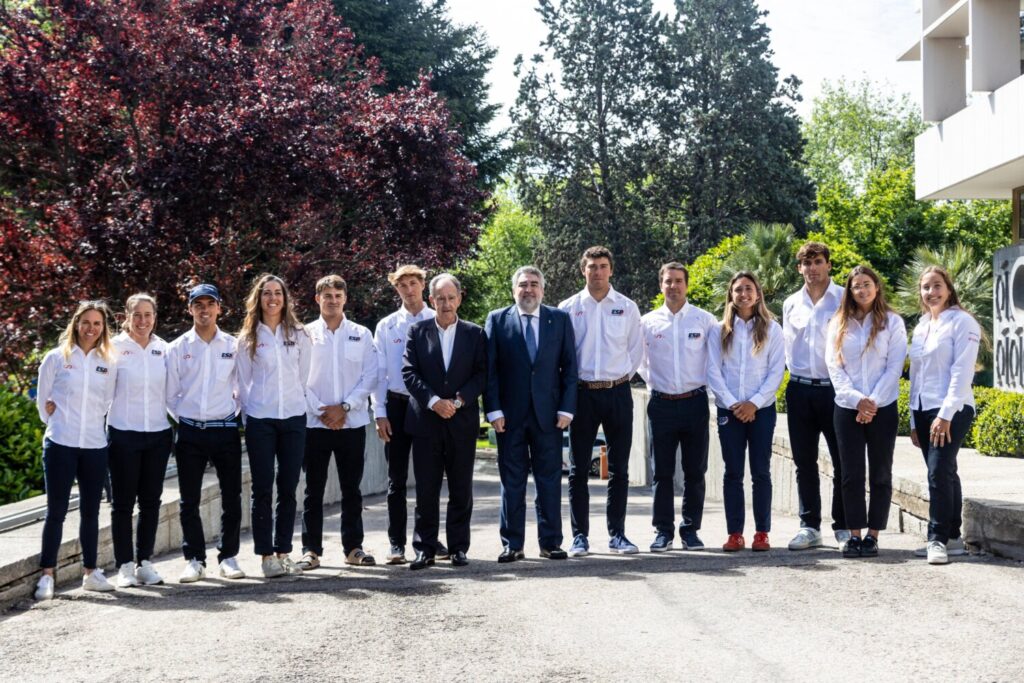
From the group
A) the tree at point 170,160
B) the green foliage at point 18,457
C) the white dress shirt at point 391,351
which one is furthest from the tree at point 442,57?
the white dress shirt at point 391,351

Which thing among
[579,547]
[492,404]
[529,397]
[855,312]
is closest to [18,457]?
[492,404]

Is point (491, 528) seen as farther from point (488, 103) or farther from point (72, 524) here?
point (488, 103)

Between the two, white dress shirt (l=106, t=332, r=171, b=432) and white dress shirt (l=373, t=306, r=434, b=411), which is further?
white dress shirt (l=373, t=306, r=434, b=411)

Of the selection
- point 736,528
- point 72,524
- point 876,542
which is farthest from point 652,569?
point 72,524

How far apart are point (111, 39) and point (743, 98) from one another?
115ft

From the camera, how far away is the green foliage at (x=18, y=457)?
1120 cm

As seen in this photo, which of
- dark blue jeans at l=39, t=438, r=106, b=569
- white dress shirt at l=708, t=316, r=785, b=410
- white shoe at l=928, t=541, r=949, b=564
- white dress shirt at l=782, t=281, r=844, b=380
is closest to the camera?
dark blue jeans at l=39, t=438, r=106, b=569

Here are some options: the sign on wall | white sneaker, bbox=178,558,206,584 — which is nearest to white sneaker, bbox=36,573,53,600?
white sneaker, bbox=178,558,206,584

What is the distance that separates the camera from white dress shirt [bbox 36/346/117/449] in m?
7.79

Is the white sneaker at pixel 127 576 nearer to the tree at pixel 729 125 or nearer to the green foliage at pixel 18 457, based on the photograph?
the green foliage at pixel 18 457

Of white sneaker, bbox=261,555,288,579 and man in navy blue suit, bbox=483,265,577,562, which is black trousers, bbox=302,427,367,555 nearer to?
white sneaker, bbox=261,555,288,579

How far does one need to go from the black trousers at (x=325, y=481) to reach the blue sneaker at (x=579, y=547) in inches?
60.1

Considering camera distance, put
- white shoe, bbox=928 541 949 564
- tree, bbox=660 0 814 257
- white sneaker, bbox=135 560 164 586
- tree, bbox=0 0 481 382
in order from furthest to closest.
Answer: tree, bbox=660 0 814 257
tree, bbox=0 0 481 382
white sneaker, bbox=135 560 164 586
white shoe, bbox=928 541 949 564

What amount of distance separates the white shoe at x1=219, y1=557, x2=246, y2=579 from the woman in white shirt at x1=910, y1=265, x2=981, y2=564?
4.51m
